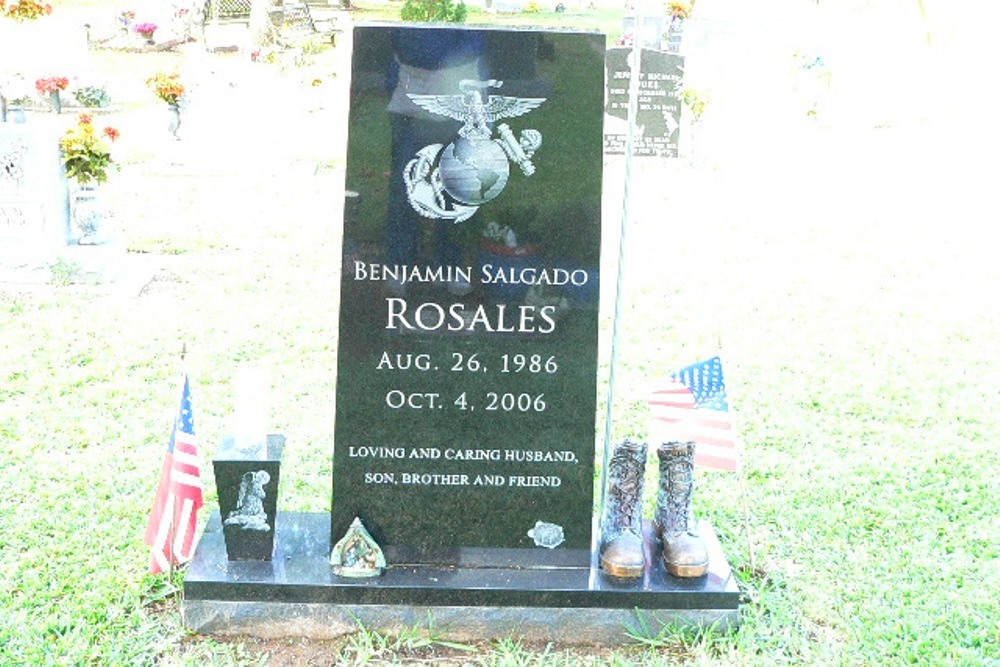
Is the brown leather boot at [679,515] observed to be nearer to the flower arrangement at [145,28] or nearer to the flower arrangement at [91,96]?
the flower arrangement at [91,96]

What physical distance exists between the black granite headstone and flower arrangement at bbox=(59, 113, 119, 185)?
5.97m

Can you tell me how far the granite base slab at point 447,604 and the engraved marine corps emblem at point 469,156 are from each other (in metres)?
1.25

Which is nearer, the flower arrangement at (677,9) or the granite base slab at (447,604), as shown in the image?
the granite base slab at (447,604)

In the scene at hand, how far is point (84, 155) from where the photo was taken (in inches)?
323

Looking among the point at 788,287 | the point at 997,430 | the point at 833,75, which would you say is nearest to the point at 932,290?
the point at 788,287

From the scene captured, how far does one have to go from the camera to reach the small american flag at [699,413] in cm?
420

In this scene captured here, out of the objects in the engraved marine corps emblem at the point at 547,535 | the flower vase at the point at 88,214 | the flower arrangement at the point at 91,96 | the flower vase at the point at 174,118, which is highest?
the flower arrangement at the point at 91,96

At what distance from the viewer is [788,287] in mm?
8578

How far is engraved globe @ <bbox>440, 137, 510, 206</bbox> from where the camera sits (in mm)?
3775

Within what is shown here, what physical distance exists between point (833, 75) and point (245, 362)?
12561 mm

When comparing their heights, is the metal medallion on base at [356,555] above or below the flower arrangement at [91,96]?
below

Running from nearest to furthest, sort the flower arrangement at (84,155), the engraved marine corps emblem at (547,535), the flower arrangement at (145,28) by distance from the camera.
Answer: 1. the engraved marine corps emblem at (547,535)
2. the flower arrangement at (84,155)
3. the flower arrangement at (145,28)

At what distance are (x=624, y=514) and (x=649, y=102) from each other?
9.36 meters

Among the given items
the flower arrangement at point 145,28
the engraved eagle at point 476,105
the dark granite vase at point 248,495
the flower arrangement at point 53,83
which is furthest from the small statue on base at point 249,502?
the flower arrangement at point 145,28
